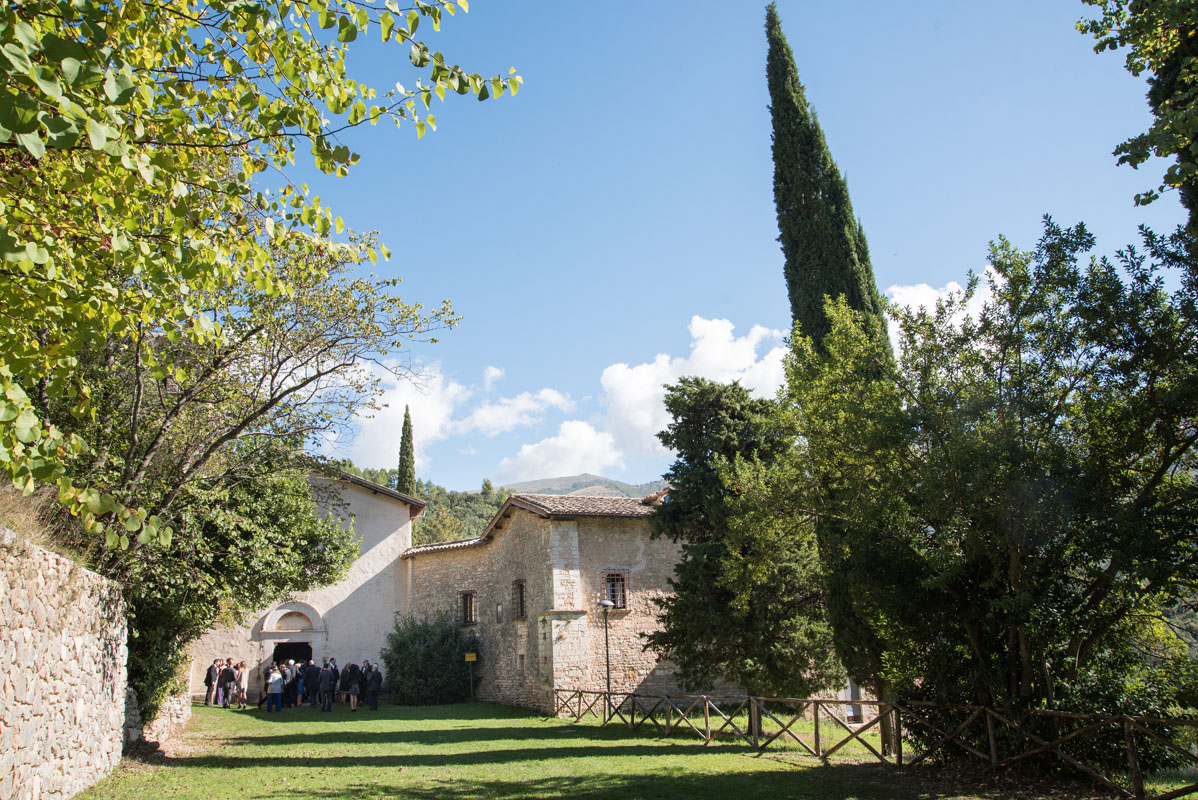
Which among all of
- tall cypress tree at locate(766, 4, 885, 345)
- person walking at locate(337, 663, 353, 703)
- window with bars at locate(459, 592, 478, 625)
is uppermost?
tall cypress tree at locate(766, 4, 885, 345)

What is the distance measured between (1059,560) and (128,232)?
9.87m

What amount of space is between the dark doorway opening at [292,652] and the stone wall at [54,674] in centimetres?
1691

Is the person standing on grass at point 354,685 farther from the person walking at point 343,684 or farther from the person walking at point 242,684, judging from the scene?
the person walking at point 242,684

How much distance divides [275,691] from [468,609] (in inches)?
295

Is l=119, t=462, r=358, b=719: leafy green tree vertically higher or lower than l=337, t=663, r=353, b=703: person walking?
higher

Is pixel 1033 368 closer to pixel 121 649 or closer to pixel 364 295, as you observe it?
pixel 364 295

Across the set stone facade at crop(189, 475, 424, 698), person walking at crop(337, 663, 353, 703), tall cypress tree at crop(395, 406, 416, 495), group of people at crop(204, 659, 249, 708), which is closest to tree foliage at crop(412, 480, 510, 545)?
tall cypress tree at crop(395, 406, 416, 495)

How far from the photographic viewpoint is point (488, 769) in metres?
12.0

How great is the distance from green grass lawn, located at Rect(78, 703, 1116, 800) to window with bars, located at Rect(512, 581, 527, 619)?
19.3 ft

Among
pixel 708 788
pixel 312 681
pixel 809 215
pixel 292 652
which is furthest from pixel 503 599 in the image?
pixel 708 788

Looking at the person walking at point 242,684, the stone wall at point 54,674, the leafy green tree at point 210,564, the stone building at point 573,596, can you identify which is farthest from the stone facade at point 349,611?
the stone wall at point 54,674

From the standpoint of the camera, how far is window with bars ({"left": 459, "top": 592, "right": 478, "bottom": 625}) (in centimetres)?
2711

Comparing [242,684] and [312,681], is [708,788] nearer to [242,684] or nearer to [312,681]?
[312,681]

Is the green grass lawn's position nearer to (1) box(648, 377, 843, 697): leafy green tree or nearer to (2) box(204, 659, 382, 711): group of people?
(1) box(648, 377, 843, 697): leafy green tree
